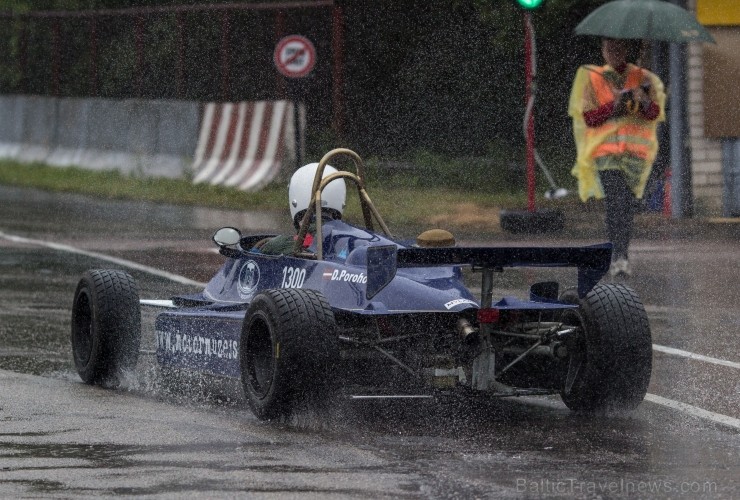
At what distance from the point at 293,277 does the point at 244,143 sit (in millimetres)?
17454

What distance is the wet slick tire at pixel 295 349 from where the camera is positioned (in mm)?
8234

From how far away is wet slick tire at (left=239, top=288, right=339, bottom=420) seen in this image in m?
8.23

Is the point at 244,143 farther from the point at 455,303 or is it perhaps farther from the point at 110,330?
the point at 455,303

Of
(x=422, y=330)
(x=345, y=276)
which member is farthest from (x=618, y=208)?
(x=422, y=330)

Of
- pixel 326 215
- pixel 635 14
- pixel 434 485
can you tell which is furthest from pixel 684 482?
pixel 635 14

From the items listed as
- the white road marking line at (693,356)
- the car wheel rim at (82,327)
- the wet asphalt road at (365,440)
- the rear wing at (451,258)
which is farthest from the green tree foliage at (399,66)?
the rear wing at (451,258)

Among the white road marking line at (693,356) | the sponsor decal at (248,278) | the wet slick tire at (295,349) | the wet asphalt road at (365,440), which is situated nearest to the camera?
the wet asphalt road at (365,440)

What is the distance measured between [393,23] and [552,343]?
21.6 metres

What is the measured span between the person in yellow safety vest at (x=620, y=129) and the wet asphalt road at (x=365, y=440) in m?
2.40

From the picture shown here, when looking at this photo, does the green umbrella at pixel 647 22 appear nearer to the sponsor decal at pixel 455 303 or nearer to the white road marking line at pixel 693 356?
the white road marking line at pixel 693 356

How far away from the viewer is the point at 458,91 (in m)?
29.1

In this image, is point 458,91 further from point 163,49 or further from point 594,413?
point 594,413

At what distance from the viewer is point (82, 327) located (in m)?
10.5

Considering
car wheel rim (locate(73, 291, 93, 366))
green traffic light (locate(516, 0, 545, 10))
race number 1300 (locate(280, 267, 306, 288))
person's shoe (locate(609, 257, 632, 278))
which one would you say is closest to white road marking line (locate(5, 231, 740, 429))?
race number 1300 (locate(280, 267, 306, 288))
